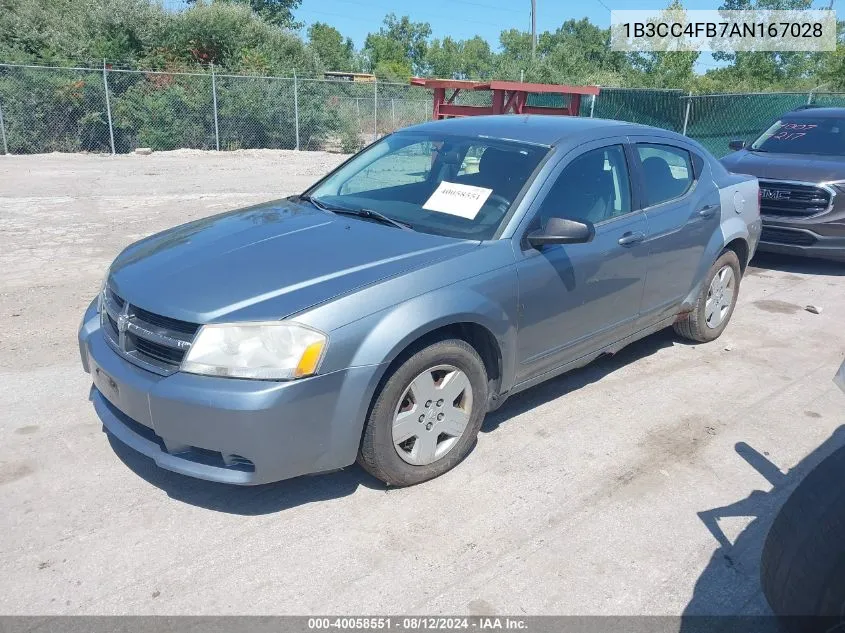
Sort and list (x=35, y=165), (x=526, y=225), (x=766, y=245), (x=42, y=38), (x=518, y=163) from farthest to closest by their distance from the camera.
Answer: (x=42, y=38), (x=35, y=165), (x=766, y=245), (x=518, y=163), (x=526, y=225)

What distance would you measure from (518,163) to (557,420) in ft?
5.02

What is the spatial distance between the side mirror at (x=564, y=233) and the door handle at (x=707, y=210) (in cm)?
178

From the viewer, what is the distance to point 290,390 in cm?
294

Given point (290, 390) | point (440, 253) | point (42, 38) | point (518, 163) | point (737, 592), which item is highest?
point (42, 38)

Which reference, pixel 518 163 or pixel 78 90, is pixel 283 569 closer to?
pixel 518 163

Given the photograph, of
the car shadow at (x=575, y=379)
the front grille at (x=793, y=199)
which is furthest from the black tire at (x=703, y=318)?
the front grille at (x=793, y=199)

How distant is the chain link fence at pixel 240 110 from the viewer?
17016 mm

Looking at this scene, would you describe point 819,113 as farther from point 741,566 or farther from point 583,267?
point 741,566

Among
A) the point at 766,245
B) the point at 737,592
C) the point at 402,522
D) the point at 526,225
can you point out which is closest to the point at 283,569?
the point at 402,522

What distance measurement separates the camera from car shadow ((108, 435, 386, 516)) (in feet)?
11.1

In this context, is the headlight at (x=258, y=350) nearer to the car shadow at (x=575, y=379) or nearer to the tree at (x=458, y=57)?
the car shadow at (x=575, y=379)

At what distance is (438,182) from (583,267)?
0.98m

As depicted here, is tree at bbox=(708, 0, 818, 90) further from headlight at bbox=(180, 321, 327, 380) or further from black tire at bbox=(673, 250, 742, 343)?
headlight at bbox=(180, 321, 327, 380)

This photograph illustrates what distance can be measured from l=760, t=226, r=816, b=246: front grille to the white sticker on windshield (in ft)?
17.7
